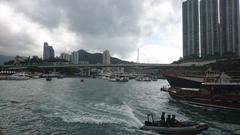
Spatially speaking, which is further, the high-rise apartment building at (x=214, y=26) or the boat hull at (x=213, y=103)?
the high-rise apartment building at (x=214, y=26)

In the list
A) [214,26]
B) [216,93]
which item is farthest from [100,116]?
[214,26]

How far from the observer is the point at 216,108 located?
129 ft

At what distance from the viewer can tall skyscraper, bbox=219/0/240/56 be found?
125 m

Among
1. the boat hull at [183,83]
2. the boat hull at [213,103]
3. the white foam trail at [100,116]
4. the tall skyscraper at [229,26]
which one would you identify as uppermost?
the tall skyscraper at [229,26]

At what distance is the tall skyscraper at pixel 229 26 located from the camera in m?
125

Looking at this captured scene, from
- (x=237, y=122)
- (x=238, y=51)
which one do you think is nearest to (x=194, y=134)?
(x=237, y=122)

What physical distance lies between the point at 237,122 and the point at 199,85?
16979 millimetres

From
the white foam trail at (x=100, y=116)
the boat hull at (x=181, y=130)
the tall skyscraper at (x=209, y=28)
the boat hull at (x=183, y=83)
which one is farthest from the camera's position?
the tall skyscraper at (x=209, y=28)

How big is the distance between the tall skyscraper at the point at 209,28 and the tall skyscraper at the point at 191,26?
14.8 ft

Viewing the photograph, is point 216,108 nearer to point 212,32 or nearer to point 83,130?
point 83,130

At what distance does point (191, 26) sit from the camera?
152 metres

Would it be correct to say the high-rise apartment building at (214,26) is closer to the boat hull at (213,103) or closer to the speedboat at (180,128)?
the boat hull at (213,103)

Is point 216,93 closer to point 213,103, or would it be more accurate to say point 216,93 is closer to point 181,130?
point 213,103

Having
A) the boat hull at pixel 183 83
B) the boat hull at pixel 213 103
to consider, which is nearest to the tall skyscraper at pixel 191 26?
the boat hull at pixel 183 83
